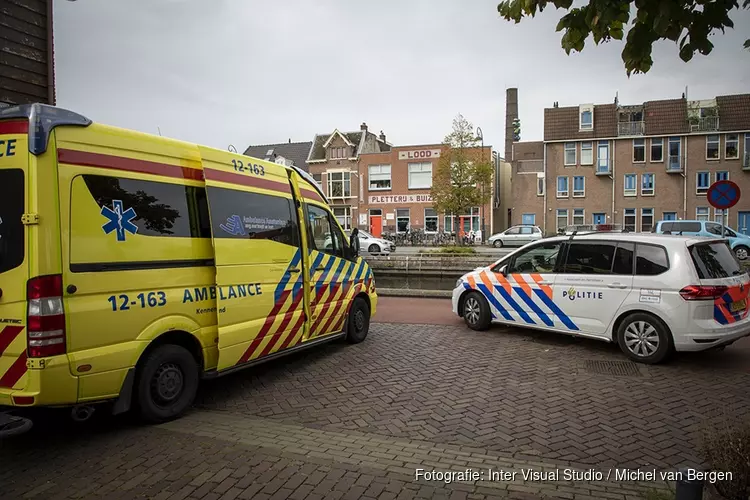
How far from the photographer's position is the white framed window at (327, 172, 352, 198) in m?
46.9

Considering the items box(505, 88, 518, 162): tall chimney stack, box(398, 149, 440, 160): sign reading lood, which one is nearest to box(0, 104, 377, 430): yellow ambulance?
box(398, 149, 440, 160): sign reading lood

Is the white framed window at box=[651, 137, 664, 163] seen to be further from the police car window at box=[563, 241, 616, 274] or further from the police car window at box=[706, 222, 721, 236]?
the police car window at box=[563, 241, 616, 274]

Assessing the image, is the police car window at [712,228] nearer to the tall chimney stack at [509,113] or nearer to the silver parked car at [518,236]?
the silver parked car at [518,236]

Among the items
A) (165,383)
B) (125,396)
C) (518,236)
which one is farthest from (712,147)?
(125,396)

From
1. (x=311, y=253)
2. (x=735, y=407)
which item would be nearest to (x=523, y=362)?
(x=735, y=407)

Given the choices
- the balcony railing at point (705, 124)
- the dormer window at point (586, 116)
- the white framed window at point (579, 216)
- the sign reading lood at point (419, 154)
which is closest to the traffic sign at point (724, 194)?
the white framed window at point (579, 216)

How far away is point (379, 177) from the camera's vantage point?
45.6 metres

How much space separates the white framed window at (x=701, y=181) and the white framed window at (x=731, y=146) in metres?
2.00

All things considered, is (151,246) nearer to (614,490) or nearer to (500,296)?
(614,490)

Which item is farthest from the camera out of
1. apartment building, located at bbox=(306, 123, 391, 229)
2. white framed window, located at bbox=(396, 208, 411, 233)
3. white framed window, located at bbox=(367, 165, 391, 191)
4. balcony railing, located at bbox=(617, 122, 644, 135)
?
apartment building, located at bbox=(306, 123, 391, 229)

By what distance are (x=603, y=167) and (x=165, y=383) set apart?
42753 millimetres

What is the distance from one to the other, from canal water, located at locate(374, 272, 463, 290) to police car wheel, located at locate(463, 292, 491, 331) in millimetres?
4842

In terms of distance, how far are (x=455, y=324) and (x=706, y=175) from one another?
38952 mm

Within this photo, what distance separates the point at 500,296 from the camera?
8.66 metres
